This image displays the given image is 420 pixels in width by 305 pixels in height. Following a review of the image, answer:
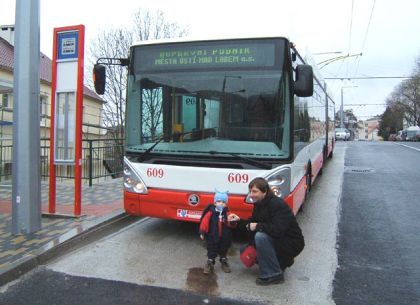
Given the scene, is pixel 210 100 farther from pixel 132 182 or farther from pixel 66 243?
pixel 66 243

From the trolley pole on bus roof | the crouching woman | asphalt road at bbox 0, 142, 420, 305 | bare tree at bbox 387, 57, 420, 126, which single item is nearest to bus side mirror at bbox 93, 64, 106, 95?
the trolley pole on bus roof

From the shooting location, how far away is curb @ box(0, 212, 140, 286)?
15.8 feet

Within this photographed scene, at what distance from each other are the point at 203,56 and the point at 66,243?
3.02 metres

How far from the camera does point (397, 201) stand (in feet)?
30.5

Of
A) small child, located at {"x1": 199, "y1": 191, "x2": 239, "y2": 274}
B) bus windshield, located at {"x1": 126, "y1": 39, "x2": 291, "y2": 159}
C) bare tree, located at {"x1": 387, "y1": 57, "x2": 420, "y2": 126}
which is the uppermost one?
bare tree, located at {"x1": 387, "y1": 57, "x2": 420, "y2": 126}

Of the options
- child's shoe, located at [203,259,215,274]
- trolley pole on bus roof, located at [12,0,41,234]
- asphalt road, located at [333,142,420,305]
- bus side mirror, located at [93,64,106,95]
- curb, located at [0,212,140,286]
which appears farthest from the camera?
bus side mirror, located at [93,64,106,95]

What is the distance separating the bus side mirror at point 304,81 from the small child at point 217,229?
172 cm

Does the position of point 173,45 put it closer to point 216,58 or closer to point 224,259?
point 216,58

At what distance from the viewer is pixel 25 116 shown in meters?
6.08

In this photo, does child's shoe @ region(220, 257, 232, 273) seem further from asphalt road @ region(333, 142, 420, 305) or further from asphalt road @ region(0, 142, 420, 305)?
asphalt road @ region(333, 142, 420, 305)

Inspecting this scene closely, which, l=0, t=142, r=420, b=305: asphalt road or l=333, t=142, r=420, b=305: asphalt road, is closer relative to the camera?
l=0, t=142, r=420, b=305: asphalt road

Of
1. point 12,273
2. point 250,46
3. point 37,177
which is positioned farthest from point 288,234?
point 37,177

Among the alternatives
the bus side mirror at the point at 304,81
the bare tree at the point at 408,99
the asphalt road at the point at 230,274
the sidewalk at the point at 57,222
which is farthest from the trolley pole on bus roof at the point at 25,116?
the bare tree at the point at 408,99

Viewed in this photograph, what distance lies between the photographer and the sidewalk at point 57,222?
527cm
